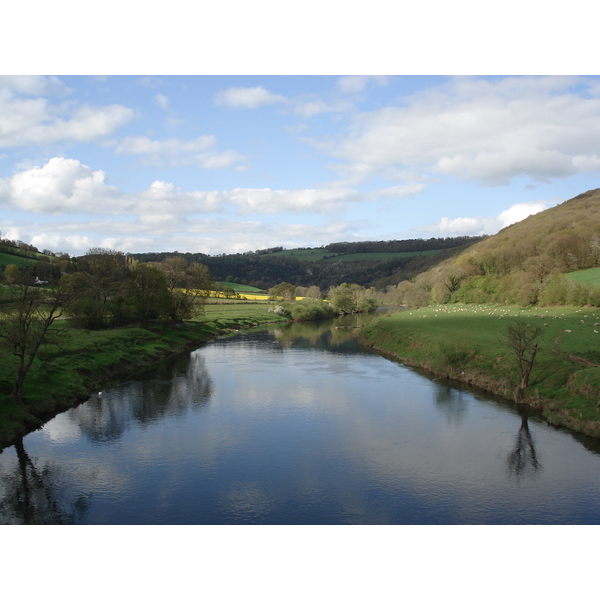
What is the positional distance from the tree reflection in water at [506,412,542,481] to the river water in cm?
8

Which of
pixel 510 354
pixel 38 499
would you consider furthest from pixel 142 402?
pixel 510 354

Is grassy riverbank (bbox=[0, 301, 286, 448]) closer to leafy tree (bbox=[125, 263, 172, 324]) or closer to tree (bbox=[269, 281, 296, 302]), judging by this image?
leafy tree (bbox=[125, 263, 172, 324])

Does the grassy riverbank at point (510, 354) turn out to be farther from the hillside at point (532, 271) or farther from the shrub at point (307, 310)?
the shrub at point (307, 310)

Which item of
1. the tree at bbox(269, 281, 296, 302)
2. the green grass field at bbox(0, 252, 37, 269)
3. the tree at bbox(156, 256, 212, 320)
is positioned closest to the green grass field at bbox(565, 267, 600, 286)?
the tree at bbox(156, 256, 212, 320)

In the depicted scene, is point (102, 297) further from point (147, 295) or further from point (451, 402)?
point (451, 402)

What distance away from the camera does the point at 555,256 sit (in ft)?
255

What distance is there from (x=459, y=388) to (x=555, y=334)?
11.3m

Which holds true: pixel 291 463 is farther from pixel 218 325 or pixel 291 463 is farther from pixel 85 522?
pixel 218 325

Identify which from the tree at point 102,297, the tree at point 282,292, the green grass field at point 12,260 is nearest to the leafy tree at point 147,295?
the tree at point 102,297

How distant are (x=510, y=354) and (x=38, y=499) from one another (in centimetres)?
3032

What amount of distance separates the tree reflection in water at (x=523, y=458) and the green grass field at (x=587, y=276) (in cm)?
4174

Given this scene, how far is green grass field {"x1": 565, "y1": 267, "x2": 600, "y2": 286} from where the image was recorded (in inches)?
2321

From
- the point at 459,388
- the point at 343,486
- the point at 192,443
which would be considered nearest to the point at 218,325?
the point at 459,388

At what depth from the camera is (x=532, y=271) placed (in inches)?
2840
